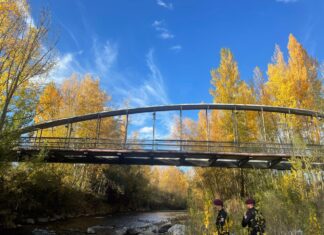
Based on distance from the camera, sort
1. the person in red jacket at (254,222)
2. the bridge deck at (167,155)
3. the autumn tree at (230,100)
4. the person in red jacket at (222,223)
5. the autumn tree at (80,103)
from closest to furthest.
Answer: the person in red jacket at (222,223)
the person in red jacket at (254,222)
the bridge deck at (167,155)
the autumn tree at (230,100)
the autumn tree at (80,103)

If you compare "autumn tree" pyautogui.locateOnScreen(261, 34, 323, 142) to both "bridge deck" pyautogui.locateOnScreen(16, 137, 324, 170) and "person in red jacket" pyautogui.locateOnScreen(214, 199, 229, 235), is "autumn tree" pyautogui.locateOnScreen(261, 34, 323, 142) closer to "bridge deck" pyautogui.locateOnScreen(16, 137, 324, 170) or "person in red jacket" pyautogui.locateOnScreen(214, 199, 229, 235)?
"bridge deck" pyautogui.locateOnScreen(16, 137, 324, 170)

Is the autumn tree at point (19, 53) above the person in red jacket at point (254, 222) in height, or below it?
above

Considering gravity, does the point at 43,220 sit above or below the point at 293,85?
below

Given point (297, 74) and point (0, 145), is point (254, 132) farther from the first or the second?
point (0, 145)

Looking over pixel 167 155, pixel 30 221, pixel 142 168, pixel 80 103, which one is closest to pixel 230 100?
pixel 167 155

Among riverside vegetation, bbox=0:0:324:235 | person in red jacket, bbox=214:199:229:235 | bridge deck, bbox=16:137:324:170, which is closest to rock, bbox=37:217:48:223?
riverside vegetation, bbox=0:0:324:235

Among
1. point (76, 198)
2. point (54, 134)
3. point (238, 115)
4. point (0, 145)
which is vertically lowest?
point (76, 198)

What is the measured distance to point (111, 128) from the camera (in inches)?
1143

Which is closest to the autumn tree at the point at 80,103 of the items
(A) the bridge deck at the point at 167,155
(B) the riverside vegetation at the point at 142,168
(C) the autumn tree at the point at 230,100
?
(B) the riverside vegetation at the point at 142,168

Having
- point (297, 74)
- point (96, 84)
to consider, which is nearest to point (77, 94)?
point (96, 84)

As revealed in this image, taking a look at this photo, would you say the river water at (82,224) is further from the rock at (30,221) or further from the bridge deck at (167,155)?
the bridge deck at (167,155)

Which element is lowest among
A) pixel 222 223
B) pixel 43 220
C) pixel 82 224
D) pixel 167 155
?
pixel 82 224

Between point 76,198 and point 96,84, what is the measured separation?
38.0 ft

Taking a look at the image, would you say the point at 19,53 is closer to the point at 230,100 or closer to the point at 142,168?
the point at 230,100
